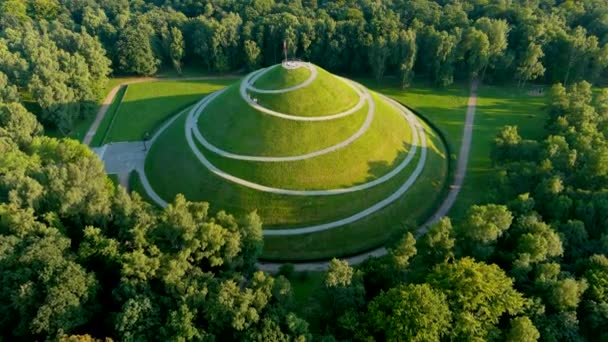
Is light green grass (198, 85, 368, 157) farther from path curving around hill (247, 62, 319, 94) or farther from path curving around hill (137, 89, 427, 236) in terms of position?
path curving around hill (137, 89, 427, 236)

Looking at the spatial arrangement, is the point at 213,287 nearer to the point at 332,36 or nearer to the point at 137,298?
the point at 137,298

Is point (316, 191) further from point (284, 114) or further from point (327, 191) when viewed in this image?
point (284, 114)

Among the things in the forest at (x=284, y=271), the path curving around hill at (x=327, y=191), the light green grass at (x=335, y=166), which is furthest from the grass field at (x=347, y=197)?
the forest at (x=284, y=271)

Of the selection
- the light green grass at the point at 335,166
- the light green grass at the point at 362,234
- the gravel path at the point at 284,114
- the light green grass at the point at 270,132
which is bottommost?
the light green grass at the point at 362,234

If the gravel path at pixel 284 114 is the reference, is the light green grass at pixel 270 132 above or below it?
below

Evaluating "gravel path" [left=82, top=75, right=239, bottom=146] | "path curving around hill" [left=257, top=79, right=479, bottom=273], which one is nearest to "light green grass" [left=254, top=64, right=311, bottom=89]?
"path curving around hill" [left=257, top=79, right=479, bottom=273]

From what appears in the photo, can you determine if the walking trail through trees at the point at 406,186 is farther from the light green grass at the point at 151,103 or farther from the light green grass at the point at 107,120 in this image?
the light green grass at the point at 151,103

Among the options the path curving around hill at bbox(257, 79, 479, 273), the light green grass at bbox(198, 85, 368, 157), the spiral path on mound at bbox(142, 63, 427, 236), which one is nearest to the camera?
the path curving around hill at bbox(257, 79, 479, 273)

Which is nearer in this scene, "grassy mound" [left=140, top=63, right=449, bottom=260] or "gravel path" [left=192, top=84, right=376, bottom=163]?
"grassy mound" [left=140, top=63, right=449, bottom=260]
